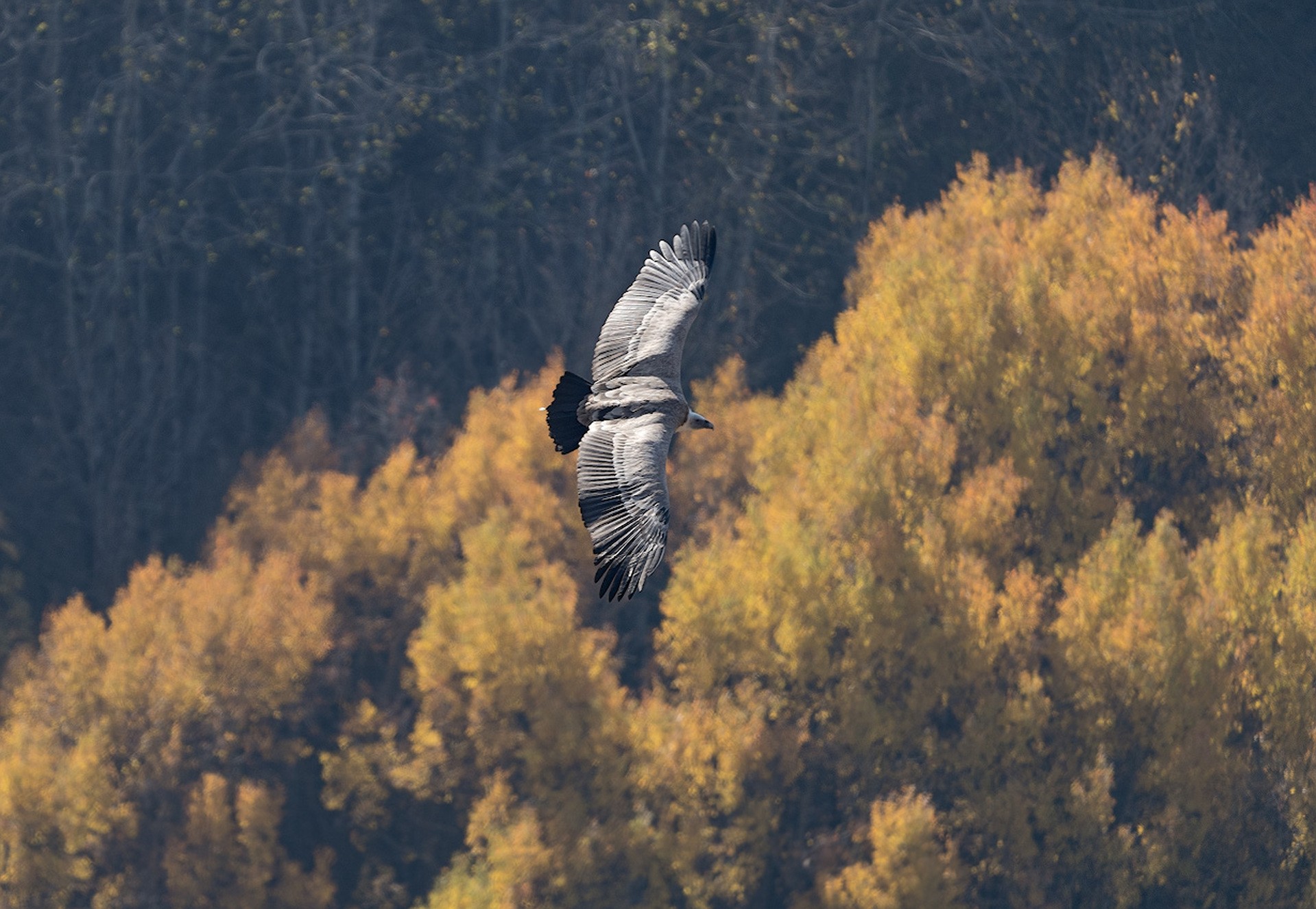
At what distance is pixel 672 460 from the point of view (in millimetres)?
58312

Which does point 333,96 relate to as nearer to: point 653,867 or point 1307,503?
point 653,867

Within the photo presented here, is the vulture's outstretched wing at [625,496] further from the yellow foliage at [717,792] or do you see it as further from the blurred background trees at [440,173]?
the blurred background trees at [440,173]

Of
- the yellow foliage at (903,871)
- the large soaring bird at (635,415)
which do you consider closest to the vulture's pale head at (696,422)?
the large soaring bird at (635,415)

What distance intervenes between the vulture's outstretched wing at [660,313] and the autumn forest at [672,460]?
28.2 metres

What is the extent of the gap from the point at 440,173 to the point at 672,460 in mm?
10547

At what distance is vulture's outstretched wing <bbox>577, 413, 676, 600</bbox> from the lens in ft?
61.9

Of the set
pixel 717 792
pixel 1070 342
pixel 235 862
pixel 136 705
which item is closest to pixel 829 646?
pixel 717 792

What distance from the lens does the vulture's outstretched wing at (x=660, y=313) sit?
22.5 meters

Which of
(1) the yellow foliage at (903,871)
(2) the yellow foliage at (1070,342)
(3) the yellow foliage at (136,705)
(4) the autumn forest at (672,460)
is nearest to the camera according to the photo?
(1) the yellow foliage at (903,871)

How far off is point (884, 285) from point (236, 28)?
19.0 meters

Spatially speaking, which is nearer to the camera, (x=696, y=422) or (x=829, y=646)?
(x=696, y=422)

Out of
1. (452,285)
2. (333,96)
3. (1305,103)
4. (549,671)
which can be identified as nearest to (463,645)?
(549,671)

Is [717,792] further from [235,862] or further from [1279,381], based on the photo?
[1279,381]

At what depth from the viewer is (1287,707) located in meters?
50.3
